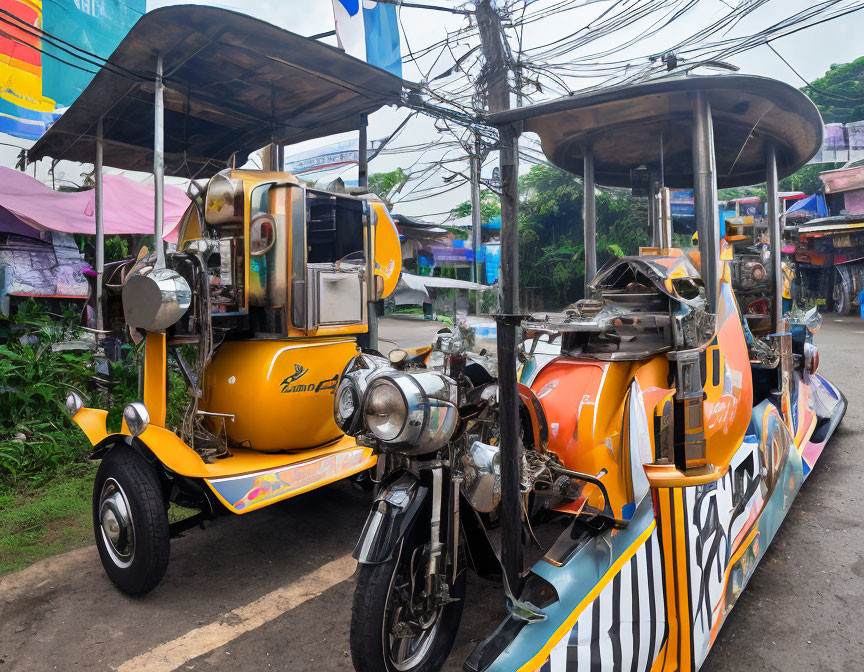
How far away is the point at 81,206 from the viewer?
23.4ft

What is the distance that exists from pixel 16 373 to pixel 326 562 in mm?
3565

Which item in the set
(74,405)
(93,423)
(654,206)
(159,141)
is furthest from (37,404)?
(654,206)

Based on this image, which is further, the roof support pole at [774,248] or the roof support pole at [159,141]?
the roof support pole at [159,141]

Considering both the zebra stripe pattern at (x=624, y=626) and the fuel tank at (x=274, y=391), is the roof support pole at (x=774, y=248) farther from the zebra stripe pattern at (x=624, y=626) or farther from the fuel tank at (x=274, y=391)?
the fuel tank at (x=274, y=391)

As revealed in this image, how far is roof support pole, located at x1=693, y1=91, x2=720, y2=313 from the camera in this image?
2.55 metres

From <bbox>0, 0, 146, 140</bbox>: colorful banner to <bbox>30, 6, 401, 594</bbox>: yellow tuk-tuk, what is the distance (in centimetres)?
263

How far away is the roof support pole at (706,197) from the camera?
2.55 m

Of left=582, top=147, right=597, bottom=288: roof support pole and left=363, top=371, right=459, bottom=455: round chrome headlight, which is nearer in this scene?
left=363, top=371, right=459, bottom=455: round chrome headlight

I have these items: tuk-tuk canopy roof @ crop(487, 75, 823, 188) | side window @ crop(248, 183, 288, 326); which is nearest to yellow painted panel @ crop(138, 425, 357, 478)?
side window @ crop(248, 183, 288, 326)

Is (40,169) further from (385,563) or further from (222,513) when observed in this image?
(385,563)

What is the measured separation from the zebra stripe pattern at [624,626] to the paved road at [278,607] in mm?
638

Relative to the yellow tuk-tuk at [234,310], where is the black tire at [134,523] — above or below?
below

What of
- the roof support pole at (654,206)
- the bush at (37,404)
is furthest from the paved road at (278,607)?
the roof support pole at (654,206)

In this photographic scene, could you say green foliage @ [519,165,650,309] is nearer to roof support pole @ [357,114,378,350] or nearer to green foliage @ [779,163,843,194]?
roof support pole @ [357,114,378,350]
